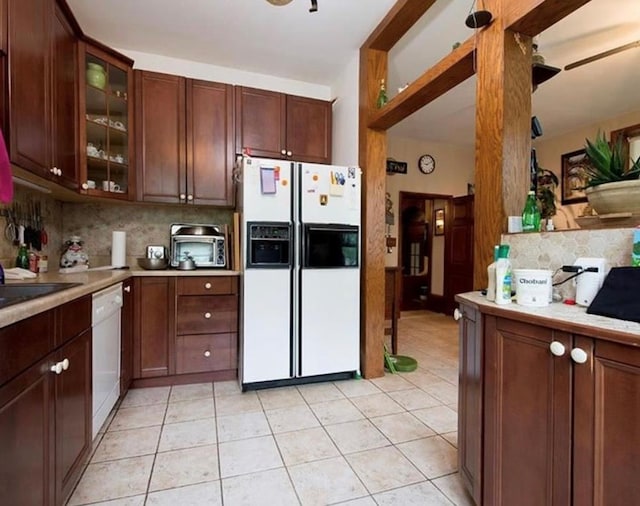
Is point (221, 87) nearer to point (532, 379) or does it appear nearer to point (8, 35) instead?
point (8, 35)

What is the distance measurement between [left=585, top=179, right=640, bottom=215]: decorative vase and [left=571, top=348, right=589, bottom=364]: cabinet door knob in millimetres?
640

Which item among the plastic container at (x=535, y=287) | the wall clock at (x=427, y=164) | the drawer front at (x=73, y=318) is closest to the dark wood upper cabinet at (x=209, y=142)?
the drawer front at (x=73, y=318)

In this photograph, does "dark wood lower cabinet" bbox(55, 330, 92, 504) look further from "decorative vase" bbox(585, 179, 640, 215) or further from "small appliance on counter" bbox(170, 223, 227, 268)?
"decorative vase" bbox(585, 179, 640, 215)

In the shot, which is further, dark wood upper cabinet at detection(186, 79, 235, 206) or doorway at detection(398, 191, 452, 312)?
doorway at detection(398, 191, 452, 312)

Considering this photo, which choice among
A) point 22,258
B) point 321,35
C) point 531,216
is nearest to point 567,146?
point 321,35

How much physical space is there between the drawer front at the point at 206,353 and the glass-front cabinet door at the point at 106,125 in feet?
4.20

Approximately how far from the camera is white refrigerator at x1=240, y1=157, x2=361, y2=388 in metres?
2.50

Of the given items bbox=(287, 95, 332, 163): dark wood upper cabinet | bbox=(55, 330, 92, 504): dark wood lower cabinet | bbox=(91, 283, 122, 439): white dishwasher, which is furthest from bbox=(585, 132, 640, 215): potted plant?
bbox=(287, 95, 332, 163): dark wood upper cabinet

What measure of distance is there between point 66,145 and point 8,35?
0.77 m

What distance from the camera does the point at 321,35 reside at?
2.66 metres

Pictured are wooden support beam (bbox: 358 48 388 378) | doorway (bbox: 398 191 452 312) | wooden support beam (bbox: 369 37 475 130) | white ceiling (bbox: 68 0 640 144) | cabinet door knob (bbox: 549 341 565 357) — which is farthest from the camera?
doorway (bbox: 398 191 452 312)

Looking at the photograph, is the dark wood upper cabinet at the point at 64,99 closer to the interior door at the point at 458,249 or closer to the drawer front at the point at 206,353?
the drawer front at the point at 206,353

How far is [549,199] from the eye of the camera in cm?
404

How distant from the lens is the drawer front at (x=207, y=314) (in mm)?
2605
